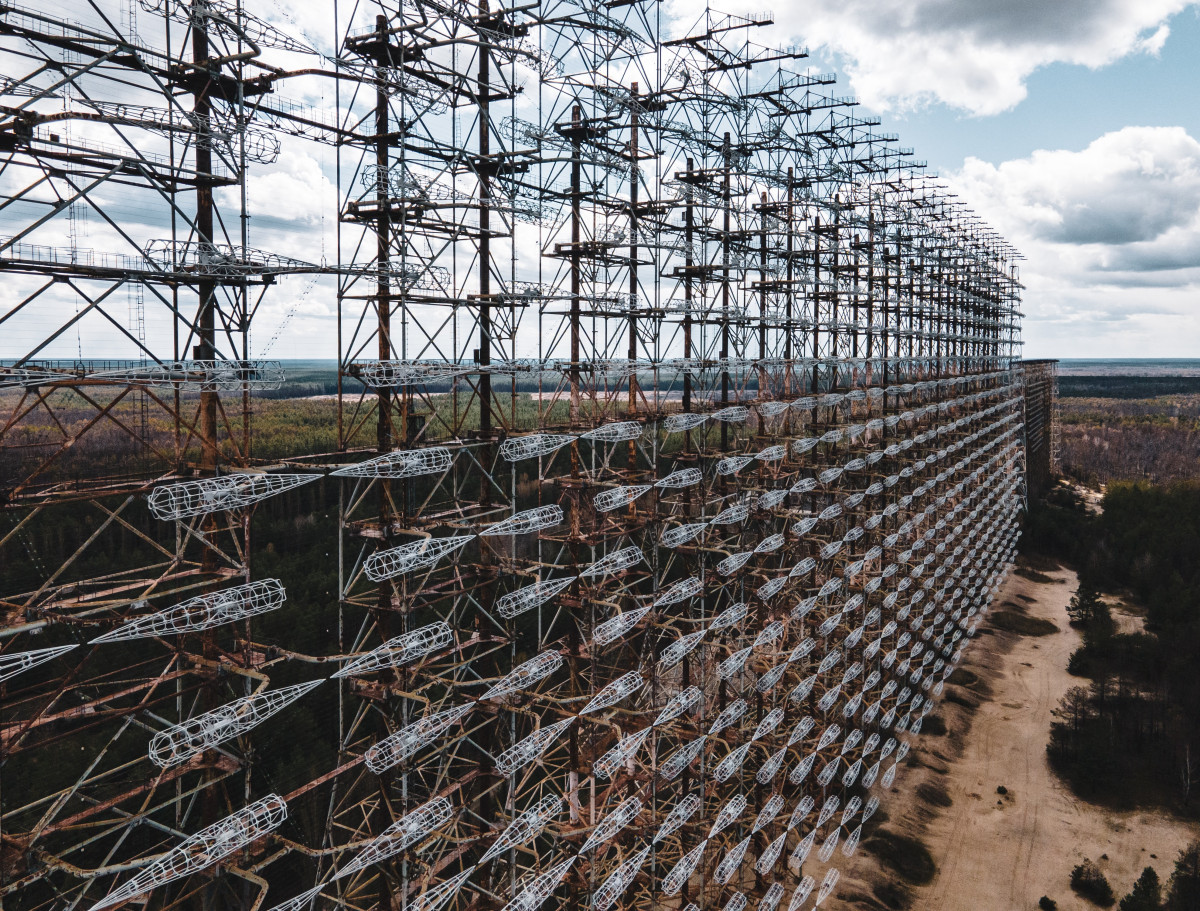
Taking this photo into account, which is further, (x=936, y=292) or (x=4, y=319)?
(x=936, y=292)

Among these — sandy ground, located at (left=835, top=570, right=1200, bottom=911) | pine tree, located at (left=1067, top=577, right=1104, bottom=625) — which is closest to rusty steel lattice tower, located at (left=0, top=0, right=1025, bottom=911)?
sandy ground, located at (left=835, top=570, right=1200, bottom=911)

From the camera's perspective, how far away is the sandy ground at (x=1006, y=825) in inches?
1318

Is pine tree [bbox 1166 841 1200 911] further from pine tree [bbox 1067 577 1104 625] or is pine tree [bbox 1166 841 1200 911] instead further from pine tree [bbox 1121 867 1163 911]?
pine tree [bbox 1067 577 1104 625]

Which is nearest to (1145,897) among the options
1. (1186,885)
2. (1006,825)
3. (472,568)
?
(1186,885)

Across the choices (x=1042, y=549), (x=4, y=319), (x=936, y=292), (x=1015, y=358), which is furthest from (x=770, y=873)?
(x=1015, y=358)

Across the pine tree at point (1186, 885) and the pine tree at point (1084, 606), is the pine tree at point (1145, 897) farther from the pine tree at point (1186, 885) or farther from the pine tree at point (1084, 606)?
the pine tree at point (1084, 606)

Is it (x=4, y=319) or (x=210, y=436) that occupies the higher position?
(x=4, y=319)

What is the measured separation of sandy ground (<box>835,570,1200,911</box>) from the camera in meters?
33.5

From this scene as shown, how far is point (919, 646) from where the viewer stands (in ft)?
157

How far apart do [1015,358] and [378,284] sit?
9747 cm

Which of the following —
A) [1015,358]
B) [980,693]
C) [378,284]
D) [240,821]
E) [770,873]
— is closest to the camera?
[240,821]

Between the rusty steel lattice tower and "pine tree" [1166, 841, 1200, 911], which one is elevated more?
the rusty steel lattice tower

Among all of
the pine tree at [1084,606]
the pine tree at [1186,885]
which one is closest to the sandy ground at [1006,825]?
Answer: the pine tree at [1186,885]

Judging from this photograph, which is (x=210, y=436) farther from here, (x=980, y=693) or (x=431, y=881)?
(x=980, y=693)
